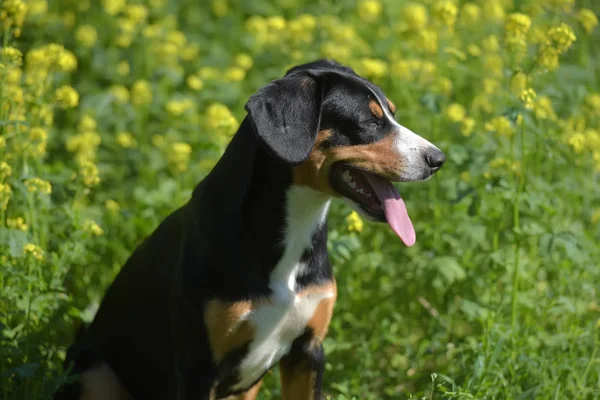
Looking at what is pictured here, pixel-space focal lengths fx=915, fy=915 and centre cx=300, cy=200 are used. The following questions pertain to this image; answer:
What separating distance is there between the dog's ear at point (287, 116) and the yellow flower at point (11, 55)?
128cm

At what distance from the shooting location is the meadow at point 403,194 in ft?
12.9

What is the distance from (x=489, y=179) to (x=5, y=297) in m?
2.19

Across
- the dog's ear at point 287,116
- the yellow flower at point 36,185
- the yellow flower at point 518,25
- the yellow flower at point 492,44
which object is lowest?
the yellow flower at point 492,44

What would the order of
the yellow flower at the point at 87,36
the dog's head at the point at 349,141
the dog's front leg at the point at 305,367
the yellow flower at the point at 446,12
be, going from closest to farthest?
the dog's head at the point at 349,141
the dog's front leg at the point at 305,367
the yellow flower at the point at 446,12
the yellow flower at the point at 87,36

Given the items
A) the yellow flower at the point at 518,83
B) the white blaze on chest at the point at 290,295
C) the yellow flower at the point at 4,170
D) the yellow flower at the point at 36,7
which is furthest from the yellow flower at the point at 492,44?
the yellow flower at the point at 36,7

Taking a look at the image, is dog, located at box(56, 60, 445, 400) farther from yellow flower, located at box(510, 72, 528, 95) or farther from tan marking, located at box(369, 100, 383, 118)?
yellow flower, located at box(510, 72, 528, 95)

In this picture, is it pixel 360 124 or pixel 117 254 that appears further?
pixel 117 254

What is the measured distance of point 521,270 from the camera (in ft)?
14.2

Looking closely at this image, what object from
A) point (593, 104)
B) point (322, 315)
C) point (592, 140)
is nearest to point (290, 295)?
point (322, 315)

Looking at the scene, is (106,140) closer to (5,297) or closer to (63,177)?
(63,177)

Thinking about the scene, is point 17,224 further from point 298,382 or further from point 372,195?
point 372,195

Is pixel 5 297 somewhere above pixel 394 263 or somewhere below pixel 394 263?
above

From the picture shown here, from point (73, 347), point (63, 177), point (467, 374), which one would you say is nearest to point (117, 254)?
point (63, 177)

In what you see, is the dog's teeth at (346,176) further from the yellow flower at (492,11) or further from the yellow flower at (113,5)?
the yellow flower at (113,5)
